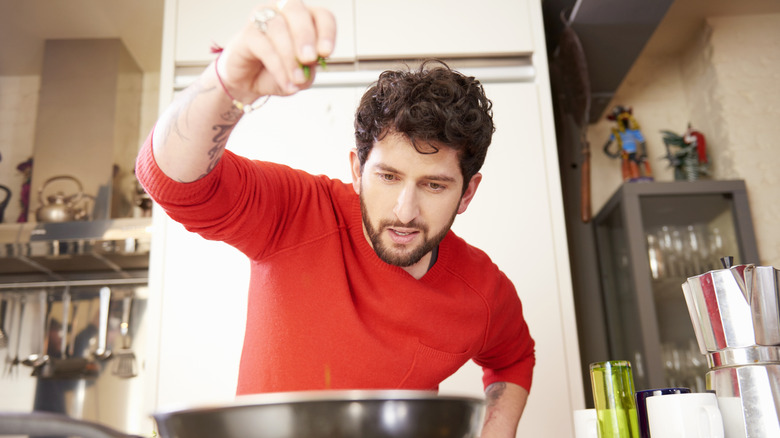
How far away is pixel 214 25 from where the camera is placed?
208 cm

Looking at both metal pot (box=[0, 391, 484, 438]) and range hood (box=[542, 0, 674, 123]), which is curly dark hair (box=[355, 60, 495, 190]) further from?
range hood (box=[542, 0, 674, 123])

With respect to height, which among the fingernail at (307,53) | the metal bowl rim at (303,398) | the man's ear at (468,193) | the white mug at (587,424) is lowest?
the white mug at (587,424)

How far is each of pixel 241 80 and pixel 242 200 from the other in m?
0.28

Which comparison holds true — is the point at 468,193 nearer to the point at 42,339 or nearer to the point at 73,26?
the point at 42,339

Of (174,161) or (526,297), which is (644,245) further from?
(174,161)

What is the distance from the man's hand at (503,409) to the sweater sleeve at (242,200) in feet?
1.60

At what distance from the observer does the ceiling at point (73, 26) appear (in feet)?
7.93

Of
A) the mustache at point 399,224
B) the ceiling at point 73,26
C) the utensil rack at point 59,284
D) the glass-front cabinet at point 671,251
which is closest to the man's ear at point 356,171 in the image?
A: the mustache at point 399,224

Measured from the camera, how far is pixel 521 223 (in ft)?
6.33

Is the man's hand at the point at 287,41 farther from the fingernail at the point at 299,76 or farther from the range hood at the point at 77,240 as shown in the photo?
the range hood at the point at 77,240

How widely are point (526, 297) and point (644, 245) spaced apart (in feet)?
1.68

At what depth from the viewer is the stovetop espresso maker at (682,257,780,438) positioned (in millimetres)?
874

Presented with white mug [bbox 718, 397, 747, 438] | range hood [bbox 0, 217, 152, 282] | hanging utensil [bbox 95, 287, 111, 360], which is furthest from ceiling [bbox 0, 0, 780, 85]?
white mug [bbox 718, 397, 747, 438]

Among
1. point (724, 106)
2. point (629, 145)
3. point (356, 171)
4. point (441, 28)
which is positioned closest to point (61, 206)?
point (441, 28)
